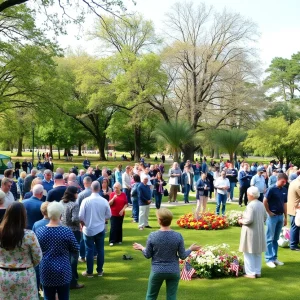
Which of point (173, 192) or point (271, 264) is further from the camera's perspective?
point (173, 192)

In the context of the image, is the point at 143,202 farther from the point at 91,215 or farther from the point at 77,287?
the point at 77,287

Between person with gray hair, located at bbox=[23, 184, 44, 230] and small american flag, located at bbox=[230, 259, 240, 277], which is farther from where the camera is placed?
small american flag, located at bbox=[230, 259, 240, 277]

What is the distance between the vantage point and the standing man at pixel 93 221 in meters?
7.57

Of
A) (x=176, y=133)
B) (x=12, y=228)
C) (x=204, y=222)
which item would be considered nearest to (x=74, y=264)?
(x=12, y=228)

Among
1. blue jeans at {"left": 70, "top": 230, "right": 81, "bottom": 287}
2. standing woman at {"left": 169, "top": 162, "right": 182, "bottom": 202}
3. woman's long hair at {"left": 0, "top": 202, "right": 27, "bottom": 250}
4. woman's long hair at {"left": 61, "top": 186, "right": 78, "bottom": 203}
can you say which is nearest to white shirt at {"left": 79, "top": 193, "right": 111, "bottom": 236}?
blue jeans at {"left": 70, "top": 230, "right": 81, "bottom": 287}

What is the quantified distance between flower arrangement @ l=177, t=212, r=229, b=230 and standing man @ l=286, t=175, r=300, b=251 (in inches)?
118

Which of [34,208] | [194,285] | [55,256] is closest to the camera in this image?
[55,256]

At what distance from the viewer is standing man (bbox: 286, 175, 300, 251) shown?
31.0 ft

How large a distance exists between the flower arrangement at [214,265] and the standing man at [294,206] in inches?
94.2

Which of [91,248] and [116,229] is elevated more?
[91,248]

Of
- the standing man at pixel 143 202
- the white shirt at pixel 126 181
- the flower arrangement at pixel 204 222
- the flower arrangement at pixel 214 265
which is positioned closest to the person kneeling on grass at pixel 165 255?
the flower arrangement at pixel 214 265

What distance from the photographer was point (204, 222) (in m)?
12.6

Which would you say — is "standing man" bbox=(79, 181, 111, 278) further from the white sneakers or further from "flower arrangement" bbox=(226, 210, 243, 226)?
"flower arrangement" bbox=(226, 210, 243, 226)

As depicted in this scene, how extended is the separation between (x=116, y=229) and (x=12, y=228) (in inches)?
255
